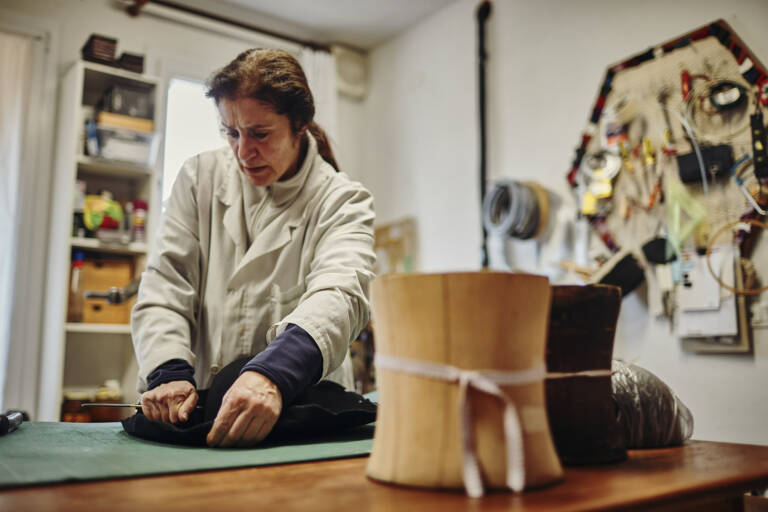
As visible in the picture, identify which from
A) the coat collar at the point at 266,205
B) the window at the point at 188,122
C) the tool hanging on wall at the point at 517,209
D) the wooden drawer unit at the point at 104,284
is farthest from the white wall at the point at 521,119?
the wooden drawer unit at the point at 104,284

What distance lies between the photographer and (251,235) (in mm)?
1399

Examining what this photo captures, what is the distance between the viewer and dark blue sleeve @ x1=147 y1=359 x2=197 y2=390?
3.60 feet

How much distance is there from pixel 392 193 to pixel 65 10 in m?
2.21

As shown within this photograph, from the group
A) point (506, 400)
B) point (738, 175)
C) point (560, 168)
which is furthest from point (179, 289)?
point (560, 168)

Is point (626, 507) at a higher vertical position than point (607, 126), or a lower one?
lower

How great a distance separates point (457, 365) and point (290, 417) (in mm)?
410

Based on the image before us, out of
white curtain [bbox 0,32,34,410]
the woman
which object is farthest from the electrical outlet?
white curtain [bbox 0,32,34,410]

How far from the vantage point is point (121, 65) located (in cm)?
353

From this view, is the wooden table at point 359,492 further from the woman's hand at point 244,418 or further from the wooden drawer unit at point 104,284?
the wooden drawer unit at point 104,284

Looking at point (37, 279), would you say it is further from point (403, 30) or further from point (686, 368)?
point (686, 368)

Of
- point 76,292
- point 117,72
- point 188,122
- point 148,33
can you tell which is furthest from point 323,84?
point 76,292

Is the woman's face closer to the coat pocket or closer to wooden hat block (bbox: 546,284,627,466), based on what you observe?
the coat pocket

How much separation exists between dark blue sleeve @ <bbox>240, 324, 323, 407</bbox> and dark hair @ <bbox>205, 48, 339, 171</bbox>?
0.53 meters

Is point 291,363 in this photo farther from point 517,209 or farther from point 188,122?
point 188,122
